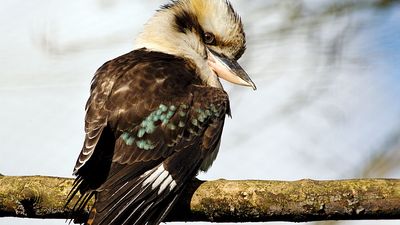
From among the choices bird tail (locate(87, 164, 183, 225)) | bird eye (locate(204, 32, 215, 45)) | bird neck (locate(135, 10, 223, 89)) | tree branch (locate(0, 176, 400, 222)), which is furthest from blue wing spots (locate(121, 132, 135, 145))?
bird eye (locate(204, 32, 215, 45))

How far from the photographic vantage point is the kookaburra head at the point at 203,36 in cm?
373

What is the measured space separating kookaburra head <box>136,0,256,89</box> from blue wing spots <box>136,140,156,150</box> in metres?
0.67

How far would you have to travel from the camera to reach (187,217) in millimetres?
2775

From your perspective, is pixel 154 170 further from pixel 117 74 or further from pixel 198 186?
pixel 117 74

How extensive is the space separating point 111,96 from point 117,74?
0.17m

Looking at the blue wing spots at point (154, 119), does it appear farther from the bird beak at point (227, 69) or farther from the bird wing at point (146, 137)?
the bird beak at point (227, 69)

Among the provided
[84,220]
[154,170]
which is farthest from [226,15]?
[84,220]

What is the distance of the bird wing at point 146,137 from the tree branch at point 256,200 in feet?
0.38

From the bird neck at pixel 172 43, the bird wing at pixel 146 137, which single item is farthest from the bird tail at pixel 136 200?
the bird neck at pixel 172 43

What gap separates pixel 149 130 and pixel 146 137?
37mm

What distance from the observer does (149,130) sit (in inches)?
121

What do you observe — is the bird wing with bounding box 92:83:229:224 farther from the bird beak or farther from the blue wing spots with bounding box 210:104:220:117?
the bird beak

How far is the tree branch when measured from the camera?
99.7 inches

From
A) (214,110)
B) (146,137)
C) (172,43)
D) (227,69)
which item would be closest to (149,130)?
(146,137)
